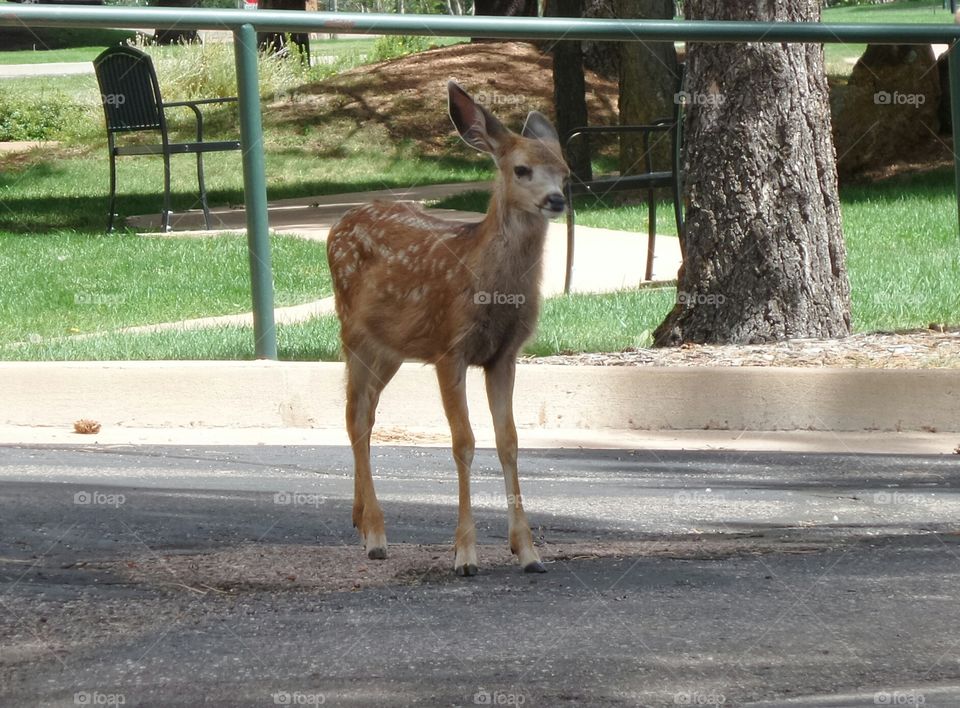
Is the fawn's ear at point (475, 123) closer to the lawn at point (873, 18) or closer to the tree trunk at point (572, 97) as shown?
the tree trunk at point (572, 97)

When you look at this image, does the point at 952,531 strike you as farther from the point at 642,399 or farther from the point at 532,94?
the point at 532,94

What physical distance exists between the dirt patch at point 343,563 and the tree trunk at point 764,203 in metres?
3.40

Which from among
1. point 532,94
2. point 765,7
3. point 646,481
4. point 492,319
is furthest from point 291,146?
point 492,319

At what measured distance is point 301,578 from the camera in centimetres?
522

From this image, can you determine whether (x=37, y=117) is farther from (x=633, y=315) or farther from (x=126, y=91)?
(x=633, y=315)

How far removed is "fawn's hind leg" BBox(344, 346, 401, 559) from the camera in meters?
5.60

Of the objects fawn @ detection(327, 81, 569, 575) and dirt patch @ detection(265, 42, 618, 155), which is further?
dirt patch @ detection(265, 42, 618, 155)

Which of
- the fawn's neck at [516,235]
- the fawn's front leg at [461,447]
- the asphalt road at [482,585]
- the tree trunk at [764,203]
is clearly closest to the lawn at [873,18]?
the tree trunk at [764,203]

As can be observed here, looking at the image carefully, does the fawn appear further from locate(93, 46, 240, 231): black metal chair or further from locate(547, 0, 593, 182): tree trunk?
locate(547, 0, 593, 182): tree trunk

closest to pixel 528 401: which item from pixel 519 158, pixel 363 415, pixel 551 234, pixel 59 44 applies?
pixel 363 415

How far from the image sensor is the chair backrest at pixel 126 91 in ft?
51.1

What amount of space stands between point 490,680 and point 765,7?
246 inches

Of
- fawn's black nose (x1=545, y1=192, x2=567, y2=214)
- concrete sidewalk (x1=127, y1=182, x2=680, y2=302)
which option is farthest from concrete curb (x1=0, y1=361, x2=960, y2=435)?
concrete sidewalk (x1=127, y1=182, x2=680, y2=302)

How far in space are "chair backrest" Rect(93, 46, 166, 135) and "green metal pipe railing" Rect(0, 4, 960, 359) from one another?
729 cm
